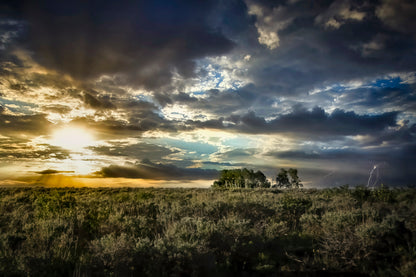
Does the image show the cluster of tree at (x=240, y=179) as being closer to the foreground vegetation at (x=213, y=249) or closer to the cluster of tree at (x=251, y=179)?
the cluster of tree at (x=251, y=179)

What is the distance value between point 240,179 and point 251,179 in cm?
712

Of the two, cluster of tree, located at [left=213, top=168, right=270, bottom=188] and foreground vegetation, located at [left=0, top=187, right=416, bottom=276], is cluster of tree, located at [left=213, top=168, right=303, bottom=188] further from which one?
foreground vegetation, located at [left=0, top=187, right=416, bottom=276]

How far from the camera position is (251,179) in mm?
77062

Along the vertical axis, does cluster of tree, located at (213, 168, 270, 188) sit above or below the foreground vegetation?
above

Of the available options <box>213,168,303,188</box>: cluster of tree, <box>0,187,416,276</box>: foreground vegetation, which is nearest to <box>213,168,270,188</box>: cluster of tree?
<box>213,168,303,188</box>: cluster of tree

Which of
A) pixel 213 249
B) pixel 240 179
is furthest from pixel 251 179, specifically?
pixel 213 249

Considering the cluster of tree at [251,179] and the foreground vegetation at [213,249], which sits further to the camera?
the cluster of tree at [251,179]

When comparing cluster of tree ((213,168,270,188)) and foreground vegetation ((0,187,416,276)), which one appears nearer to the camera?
foreground vegetation ((0,187,416,276))

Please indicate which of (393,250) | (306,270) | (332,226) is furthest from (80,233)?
(393,250)

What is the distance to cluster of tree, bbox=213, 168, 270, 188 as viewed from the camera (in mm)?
71062

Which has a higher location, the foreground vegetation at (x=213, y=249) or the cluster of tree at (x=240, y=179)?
the cluster of tree at (x=240, y=179)

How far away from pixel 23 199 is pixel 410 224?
25576 mm

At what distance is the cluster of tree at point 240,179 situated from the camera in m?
71.1

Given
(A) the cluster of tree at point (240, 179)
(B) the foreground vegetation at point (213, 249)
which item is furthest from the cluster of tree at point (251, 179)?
(B) the foreground vegetation at point (213, 249)
